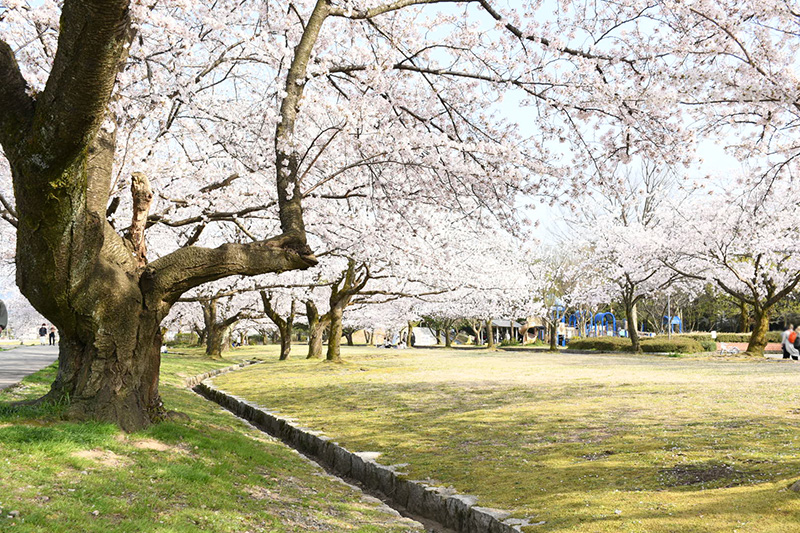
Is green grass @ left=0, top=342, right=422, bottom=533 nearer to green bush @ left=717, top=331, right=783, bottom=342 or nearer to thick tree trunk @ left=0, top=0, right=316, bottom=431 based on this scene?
thick tree trunk @ left=0, top=0, right=316, bottom=431

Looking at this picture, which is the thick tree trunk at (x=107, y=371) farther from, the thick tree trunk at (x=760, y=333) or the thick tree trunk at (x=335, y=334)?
the thick tree trunk at (x=760, y=333)

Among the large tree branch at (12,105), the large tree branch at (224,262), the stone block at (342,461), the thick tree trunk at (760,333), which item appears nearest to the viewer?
the large tree branch at (12,105)

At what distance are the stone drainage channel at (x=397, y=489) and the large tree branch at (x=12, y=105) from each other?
5141mm

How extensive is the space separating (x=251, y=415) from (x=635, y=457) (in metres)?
8.41

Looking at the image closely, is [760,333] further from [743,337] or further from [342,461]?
[342,461]

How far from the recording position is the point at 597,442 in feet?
24.7

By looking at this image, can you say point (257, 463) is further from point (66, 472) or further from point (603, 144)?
point (603, 144)

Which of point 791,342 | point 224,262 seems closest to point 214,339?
point 224,262

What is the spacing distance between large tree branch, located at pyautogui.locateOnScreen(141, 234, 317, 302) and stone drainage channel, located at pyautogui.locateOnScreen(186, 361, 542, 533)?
274 cm

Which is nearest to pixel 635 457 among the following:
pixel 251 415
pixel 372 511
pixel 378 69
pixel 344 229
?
pixel 372 511

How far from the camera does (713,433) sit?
24.9ft

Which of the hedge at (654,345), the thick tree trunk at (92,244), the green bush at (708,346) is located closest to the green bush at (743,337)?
the green bush at (708,346)

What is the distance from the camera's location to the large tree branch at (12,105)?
523 cm

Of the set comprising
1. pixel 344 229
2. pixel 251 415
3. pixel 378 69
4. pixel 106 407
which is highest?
pixel 378 69
